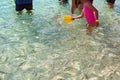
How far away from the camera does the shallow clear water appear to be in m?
3.61

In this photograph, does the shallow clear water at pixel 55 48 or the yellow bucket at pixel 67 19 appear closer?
the shallow clear water at pixel 55 48

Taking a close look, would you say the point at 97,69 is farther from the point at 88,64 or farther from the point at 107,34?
the point at 107,34

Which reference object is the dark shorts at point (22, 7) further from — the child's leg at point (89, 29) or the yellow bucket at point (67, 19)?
the child's leg at point (89, 29)

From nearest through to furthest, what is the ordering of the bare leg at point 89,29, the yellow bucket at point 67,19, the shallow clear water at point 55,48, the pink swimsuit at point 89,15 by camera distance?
the shallow clear water at point 55,48 → the bare leg at point 89,29 → the pink swimsuit at point 89,15 → the yellow bucket at point 67,19

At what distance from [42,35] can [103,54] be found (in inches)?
49.9

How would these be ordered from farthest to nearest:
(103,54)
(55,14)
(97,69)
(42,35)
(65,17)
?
(55,14)
(65,17)
(42,35)
(103,54)
(97,69)

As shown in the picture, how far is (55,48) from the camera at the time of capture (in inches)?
168

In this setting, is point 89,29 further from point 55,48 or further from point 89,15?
point 55,48

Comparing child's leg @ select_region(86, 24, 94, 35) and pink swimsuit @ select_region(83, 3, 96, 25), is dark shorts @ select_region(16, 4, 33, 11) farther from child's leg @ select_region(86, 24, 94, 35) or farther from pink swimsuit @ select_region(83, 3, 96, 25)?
child's leg @ select_region(86, 24, 94, 35)

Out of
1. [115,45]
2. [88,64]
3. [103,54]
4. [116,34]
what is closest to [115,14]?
[116,34]

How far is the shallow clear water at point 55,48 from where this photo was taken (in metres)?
3.61

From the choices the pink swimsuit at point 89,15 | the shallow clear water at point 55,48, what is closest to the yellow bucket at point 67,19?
the shallow clear water at point 55,48

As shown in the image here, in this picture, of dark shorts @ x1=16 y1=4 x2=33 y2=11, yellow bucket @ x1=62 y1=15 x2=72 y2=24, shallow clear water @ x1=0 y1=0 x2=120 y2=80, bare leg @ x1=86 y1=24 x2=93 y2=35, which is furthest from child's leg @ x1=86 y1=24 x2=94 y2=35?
dark shorts @ x1=16 y1=4 x2=33 y2=11

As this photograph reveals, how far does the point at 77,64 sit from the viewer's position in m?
3.81
